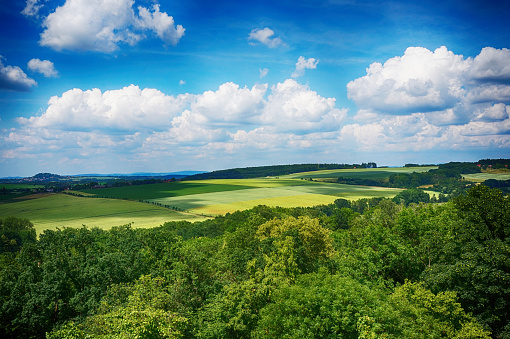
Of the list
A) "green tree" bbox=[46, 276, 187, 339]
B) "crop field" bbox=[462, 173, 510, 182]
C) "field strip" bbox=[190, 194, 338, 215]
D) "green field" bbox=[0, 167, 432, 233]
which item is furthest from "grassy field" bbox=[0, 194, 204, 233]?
"crop field" bbox=[462, 173, 510, 182]

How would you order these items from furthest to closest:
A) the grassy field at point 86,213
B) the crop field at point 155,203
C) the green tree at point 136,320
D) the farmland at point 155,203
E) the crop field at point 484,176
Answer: the crop field at point 484,176, the farmland at point 155,203, the crop field at point 155,203, the grassy field at point 86,213, the green tree at point 136,320

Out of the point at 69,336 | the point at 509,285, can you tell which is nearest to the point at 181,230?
the point at 69,336

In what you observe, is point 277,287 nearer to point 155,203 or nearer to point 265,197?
point 155,203

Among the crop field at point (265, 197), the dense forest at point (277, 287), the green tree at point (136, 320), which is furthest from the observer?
the crop field at point (265, 197)

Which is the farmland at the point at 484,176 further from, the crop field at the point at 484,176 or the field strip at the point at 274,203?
the field strip at the point at 274,203

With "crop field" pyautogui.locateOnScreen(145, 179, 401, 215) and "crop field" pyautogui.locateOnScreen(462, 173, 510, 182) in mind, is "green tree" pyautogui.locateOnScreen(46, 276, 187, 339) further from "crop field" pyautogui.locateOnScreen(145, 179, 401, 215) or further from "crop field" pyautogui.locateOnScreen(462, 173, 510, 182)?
"crop field" pyautogui.locateOnScreen(462, 173, 510, 182)

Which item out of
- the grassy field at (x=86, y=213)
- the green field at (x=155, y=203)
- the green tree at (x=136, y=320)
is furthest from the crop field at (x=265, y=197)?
the green tree at (x=136, y=320)
